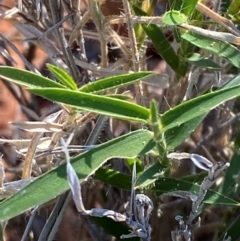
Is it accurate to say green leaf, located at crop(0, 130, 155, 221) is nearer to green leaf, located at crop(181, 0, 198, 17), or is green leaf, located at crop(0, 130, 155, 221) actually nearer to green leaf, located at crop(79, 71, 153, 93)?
green leaf, located at crop(79, 71, 153, 93)

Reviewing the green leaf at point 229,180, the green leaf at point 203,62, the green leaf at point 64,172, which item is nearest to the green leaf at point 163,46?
the green leaf at point 203,62

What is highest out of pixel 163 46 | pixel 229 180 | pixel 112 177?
pixel 163 46

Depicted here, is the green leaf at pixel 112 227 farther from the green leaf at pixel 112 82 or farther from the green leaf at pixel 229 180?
the green leaf at pixel 112 82

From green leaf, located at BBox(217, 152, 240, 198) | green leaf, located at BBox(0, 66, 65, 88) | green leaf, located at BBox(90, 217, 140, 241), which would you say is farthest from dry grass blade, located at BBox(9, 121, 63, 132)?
green leaf, located at BBox(217, 152, 240, 198)

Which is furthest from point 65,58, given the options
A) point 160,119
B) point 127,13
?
point 160,119

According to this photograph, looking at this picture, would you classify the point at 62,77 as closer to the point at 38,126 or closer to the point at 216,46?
the point at 38,126

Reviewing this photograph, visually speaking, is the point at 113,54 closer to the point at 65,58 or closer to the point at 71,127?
the point at 65,58

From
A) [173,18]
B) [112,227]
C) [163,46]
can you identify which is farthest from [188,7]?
[112,227]
